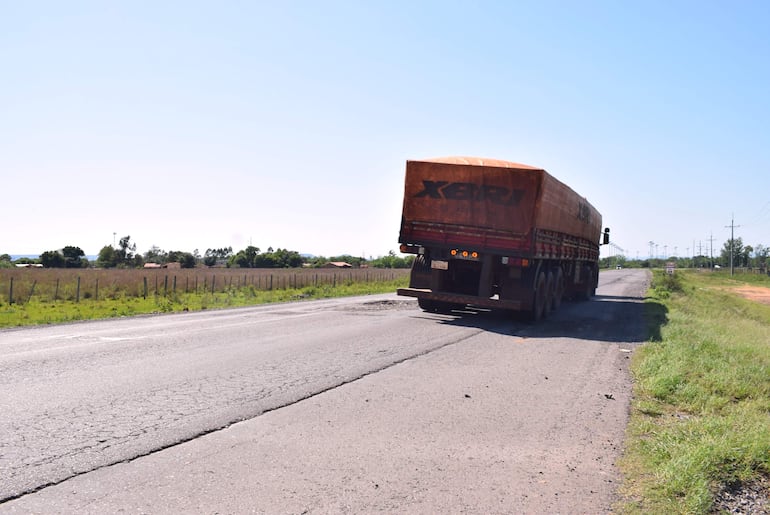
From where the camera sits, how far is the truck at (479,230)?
15320mm

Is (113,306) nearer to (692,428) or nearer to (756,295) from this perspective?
(692,428)

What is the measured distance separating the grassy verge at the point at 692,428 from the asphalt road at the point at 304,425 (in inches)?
10.0

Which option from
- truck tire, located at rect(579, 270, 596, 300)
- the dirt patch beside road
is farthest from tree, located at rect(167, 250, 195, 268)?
truck tire, located at rect(579, 270, 596, 300)

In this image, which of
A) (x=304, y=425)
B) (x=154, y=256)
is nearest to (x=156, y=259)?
(x=154, y=256)

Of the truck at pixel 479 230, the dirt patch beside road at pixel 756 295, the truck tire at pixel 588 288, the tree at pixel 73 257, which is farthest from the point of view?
the tree at pixel 73 257

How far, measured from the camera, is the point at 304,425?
237 inches

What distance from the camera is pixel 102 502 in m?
4.09

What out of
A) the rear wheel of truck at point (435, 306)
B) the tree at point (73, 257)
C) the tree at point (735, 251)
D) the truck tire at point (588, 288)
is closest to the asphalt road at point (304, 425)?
the rear wheel of truck at point (435, 306)

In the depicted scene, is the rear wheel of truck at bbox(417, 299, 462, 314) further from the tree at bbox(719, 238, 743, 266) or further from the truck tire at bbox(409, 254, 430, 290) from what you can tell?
the tree at bbox(719, 238, 743, 266)

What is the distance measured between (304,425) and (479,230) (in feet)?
33.9

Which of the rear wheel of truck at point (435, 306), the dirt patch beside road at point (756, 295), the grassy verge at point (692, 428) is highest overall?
the dirt patch beside road at point (756, 295)

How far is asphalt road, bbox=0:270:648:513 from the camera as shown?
4.35 m

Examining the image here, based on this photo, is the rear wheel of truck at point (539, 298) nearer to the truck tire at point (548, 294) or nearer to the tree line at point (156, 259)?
the truck tire at point (548, 294)

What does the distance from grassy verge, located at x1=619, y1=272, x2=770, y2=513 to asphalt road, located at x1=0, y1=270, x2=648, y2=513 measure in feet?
0.83
